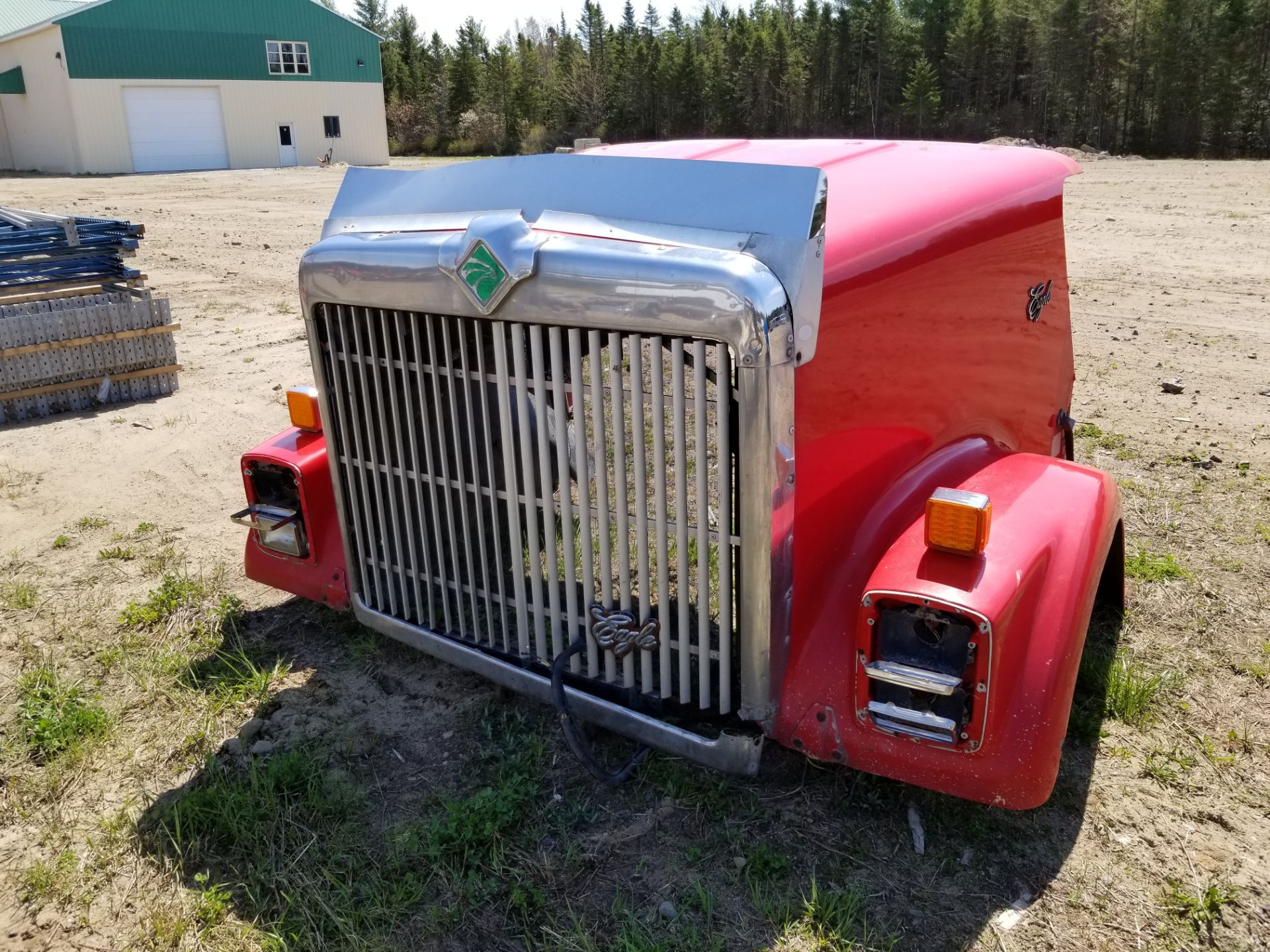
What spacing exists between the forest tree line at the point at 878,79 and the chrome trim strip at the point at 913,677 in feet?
111

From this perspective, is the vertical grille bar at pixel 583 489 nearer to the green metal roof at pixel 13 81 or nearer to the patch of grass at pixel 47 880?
the patch of grass at pixel 47 880

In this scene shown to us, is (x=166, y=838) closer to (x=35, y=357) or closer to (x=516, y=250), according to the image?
(x=516, y=250)

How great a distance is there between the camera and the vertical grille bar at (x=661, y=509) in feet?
7.87

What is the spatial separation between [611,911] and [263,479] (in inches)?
81.0

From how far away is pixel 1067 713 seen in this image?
2.43 metres

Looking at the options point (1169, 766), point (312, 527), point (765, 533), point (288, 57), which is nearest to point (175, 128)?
point (288, 57)

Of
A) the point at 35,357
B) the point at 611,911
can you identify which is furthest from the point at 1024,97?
the point at 611,911

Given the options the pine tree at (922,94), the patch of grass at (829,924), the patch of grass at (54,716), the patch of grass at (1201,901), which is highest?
the pine tree at (922,94)

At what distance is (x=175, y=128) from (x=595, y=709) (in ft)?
121

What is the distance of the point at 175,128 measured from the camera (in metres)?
33.8

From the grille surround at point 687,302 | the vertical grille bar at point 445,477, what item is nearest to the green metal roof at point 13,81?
the grille surround at point 687,302

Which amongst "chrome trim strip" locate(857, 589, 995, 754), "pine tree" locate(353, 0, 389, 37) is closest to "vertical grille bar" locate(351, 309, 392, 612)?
"chrome trim strip" locate(857, 589, 995, 754)

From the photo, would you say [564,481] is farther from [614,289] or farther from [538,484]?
[614,289]

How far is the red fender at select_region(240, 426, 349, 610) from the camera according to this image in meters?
3.53
